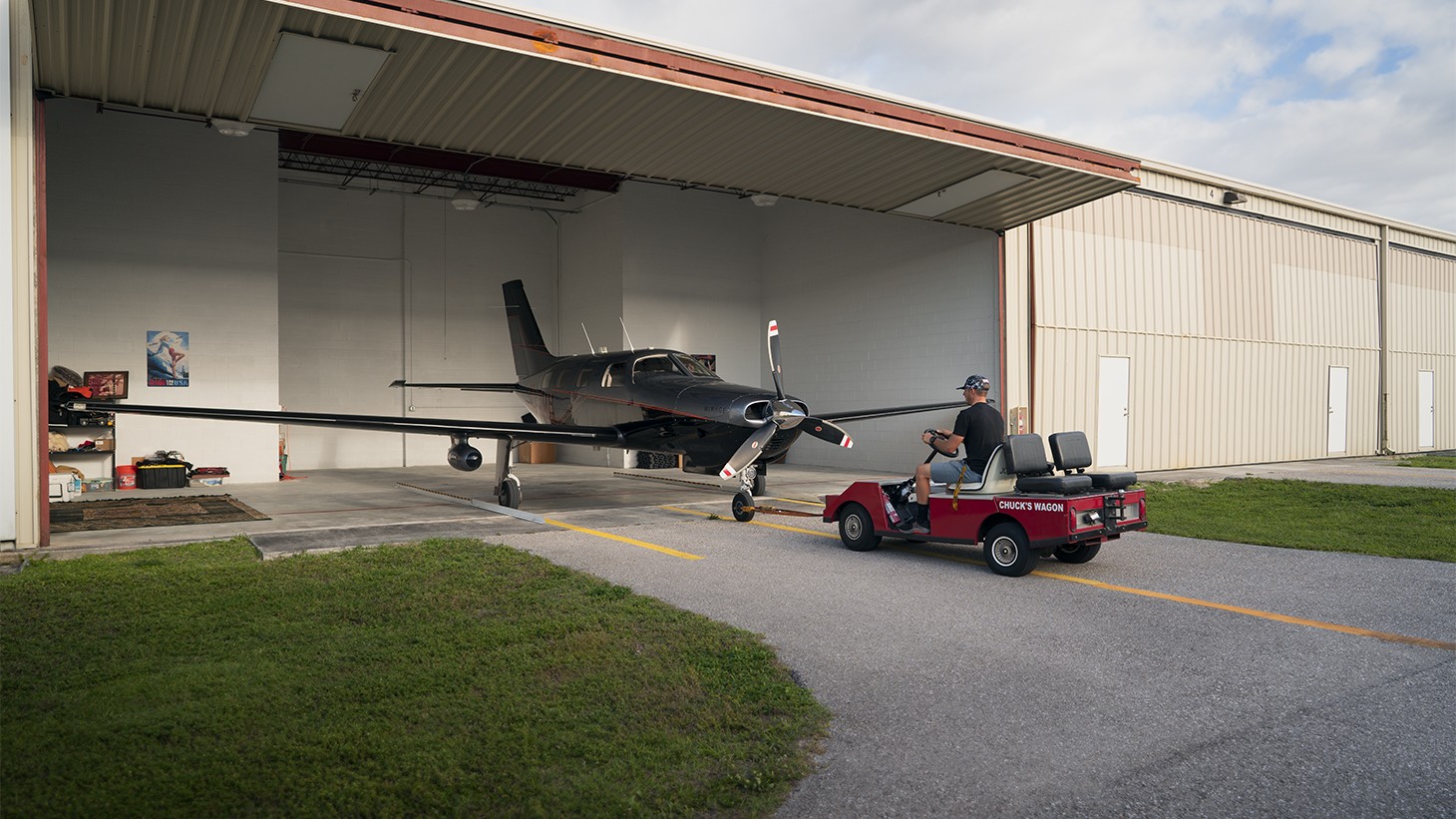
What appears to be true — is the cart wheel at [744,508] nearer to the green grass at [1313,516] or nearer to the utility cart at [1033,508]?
the utility cart at [1033,508]

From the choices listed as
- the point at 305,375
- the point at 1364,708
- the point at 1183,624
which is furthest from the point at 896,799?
the point at 305,375

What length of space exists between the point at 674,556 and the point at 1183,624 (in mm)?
4491

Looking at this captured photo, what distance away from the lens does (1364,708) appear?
13.4ft

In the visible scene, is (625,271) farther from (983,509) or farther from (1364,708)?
(1364,708)

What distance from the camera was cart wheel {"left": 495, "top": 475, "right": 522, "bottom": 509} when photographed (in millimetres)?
11906

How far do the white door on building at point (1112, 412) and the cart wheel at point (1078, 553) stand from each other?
31.3ft

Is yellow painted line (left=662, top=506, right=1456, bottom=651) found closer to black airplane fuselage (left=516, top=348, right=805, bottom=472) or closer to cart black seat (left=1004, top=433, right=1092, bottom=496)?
cart black seat (left=1004, top=433, right=1092, bottom=496)

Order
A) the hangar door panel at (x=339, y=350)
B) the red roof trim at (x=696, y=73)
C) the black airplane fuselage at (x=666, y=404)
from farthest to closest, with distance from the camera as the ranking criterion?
the hangar door panel at (x=339, y=350)
the black airplane fuselage at (x=666, y=404)
the red roof trim at (x=696, y=73)

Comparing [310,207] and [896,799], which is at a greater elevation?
[310,207]

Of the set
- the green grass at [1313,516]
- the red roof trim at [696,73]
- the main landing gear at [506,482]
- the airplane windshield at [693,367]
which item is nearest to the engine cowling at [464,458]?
the main landing gear at [506,482]

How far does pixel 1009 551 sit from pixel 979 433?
3.62 feet

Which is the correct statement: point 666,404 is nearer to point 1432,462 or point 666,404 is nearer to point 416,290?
point 416,290

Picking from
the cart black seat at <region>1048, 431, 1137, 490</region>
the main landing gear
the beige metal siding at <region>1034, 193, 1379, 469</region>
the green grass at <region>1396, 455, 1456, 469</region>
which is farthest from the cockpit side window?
the green grass at <region>1396, 455, 1456, 469</region>

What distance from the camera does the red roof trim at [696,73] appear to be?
28.2ft
